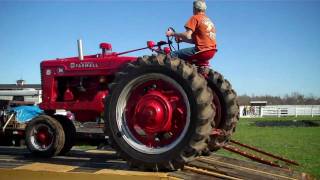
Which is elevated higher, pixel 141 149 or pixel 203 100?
pixel 203 100

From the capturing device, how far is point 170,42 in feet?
19.3

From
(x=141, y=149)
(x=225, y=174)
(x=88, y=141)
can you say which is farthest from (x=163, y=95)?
(x=88, y=141)

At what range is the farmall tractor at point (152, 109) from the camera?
4227 millimetres

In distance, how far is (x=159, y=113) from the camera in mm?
4516

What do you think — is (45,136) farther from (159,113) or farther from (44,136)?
(159,113)

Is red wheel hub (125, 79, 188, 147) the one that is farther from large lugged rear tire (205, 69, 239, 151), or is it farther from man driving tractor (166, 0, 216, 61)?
large lugged rear tire (205, 69, 239, 151)

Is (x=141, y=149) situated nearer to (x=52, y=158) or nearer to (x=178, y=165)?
(x=178, y=165)

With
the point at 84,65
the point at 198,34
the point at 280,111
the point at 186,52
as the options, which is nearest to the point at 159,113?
the point at 186,52

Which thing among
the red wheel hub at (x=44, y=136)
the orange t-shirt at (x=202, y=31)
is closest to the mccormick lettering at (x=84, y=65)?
the red wheel hub at (x=44, y=136)

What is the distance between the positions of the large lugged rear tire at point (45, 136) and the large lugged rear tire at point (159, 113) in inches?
52.5

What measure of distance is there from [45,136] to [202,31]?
2677 millimetres

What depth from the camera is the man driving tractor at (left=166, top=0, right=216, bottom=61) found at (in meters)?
4.87

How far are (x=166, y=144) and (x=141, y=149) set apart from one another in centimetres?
28

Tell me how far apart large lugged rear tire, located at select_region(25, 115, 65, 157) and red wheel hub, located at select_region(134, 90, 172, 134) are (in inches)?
62.8
